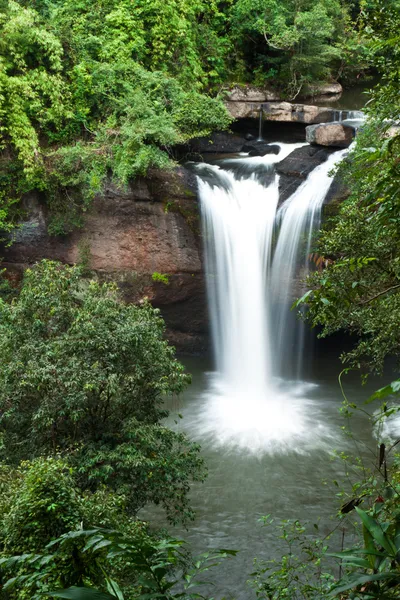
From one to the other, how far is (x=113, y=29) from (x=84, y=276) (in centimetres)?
837

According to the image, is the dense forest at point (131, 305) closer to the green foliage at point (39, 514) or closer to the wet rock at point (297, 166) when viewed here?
the green foliage at point (39, 514)

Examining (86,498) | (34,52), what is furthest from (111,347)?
(34,52)

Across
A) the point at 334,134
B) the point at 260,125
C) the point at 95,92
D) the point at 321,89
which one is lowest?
the point at 334,134

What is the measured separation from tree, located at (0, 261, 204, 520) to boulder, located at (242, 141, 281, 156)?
11871 millimetres

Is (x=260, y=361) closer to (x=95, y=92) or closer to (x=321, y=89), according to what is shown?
(x=95, y=92)

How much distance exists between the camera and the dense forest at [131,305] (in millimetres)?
2957

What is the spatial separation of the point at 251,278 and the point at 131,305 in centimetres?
824

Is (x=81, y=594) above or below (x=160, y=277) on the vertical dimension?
above

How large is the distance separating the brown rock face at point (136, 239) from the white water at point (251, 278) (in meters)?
0.59

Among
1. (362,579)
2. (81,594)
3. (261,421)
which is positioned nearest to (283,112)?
(261,421)

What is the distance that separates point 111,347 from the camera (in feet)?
25.0

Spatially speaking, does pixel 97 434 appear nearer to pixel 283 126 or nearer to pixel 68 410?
pixel 68 410

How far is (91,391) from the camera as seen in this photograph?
7289mm

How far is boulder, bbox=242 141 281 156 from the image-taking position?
18484 millimetres
